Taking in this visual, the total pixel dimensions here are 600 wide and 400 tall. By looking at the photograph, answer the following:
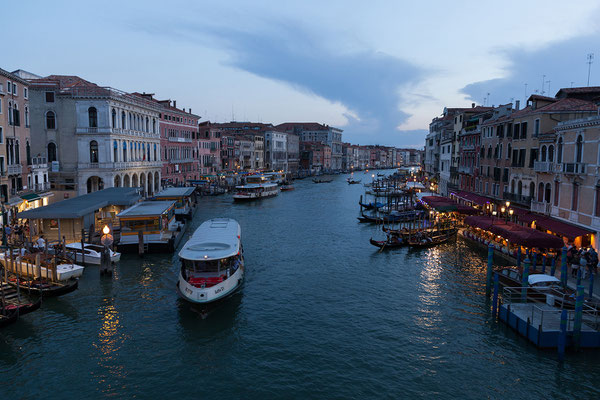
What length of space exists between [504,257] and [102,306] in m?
22.1

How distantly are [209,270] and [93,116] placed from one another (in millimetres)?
29171

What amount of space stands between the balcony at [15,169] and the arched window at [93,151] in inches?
368

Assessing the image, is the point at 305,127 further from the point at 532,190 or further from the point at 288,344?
the point at 288,344

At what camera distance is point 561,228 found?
2291 cm

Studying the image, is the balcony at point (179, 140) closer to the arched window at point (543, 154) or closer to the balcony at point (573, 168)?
the arched window at point (543, 154)

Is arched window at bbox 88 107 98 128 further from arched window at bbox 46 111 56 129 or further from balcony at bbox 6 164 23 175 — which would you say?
balcony at bbox 6 164 23 175

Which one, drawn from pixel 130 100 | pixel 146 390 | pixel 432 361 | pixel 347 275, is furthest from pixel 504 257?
pixel 130 100

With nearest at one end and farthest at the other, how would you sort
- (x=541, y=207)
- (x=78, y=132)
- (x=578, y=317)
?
(x=578, y=317), (x=541, y=207), (x=78, y=132)

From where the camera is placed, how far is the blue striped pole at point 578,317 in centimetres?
1399

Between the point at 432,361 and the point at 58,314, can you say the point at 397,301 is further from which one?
the point at 58,314

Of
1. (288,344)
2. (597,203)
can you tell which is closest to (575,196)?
(597,203)

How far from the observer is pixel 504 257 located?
2595cm

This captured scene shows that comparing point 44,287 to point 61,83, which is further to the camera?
point 61,83

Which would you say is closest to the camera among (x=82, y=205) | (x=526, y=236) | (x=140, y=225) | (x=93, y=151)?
(x=526, y=236)
